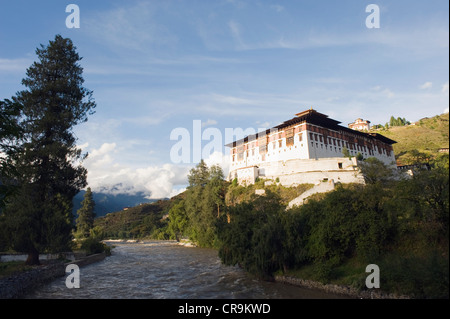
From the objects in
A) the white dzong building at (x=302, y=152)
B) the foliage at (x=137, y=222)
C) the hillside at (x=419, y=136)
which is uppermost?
the hillside at (x=419, y=136)

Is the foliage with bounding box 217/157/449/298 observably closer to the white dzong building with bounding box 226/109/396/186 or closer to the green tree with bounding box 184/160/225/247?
the white dzong building with bounding box 226/109/396/186

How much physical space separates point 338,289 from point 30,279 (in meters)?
25.9

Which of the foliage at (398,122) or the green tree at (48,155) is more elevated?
the foliage at (398,122)

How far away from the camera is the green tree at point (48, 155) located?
25938 millimetres

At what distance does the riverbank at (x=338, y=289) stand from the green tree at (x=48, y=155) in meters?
24.1

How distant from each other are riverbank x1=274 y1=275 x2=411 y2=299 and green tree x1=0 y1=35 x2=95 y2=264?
2405 cm

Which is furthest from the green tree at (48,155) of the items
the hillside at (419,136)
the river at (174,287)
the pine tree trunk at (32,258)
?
the hillside at (419,136)

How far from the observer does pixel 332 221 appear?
72.1ft

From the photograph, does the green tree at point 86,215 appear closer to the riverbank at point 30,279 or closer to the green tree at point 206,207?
the green tree at point 206,207

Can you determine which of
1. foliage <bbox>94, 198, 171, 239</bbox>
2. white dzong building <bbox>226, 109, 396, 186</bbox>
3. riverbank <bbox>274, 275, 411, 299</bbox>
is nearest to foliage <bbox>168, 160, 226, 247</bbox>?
white dzong building <bbox>226, 109, 396, 186</bbox>

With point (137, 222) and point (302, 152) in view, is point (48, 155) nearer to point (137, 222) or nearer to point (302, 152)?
point (302, 152)

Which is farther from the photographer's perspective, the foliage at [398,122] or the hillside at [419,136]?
the foliage at [398,122]

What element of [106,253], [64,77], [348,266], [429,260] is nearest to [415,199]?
[429,260]

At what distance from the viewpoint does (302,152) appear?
52875 millimetres
